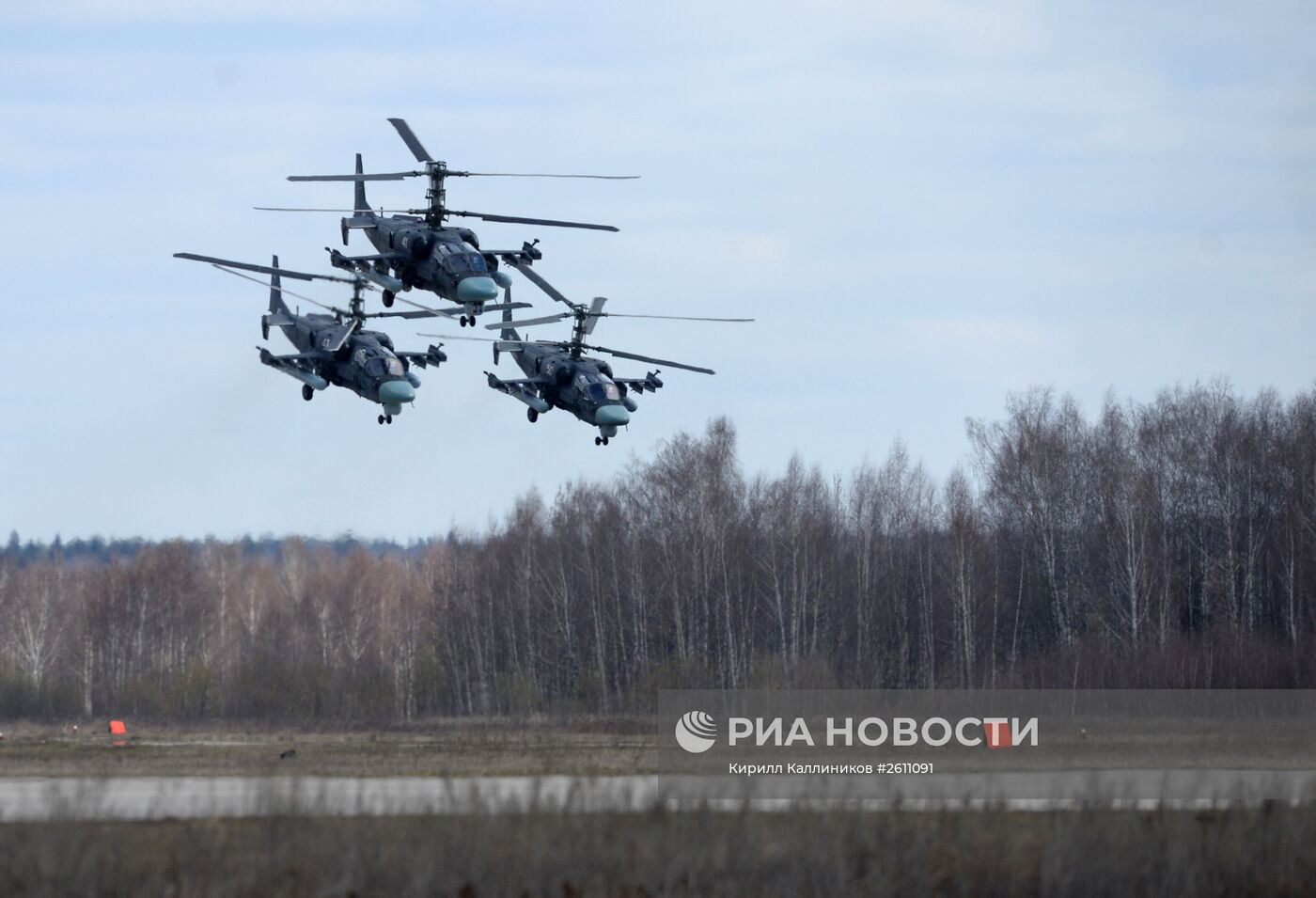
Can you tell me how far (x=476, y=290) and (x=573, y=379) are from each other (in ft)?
26.0

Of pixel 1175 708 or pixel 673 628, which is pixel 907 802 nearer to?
pixel 1175 708

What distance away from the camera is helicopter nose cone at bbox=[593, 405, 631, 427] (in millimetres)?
41812

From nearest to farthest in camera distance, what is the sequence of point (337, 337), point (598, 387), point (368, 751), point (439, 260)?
point (439, 260)
point (368, 751)
point (337, 337)
point (598, 387)

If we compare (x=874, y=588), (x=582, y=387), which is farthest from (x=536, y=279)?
(x=874, y=588)

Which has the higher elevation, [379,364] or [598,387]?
[379,364]

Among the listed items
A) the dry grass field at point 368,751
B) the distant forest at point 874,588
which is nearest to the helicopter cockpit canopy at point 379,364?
the dry grass field at point 368,751

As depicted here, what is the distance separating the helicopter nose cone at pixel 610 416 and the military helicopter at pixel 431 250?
5.87 meters

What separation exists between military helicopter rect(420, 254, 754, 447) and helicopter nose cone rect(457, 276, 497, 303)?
240 inches

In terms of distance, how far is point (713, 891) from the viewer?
13.9 meters

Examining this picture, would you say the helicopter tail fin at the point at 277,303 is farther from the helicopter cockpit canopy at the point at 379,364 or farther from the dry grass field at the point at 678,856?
the dry grass field at the point at 678,856

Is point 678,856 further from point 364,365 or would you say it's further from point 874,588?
point 874,588

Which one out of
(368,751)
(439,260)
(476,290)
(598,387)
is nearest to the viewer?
(476,290)

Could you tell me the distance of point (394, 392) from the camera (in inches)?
1606

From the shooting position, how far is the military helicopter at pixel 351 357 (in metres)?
40.8
